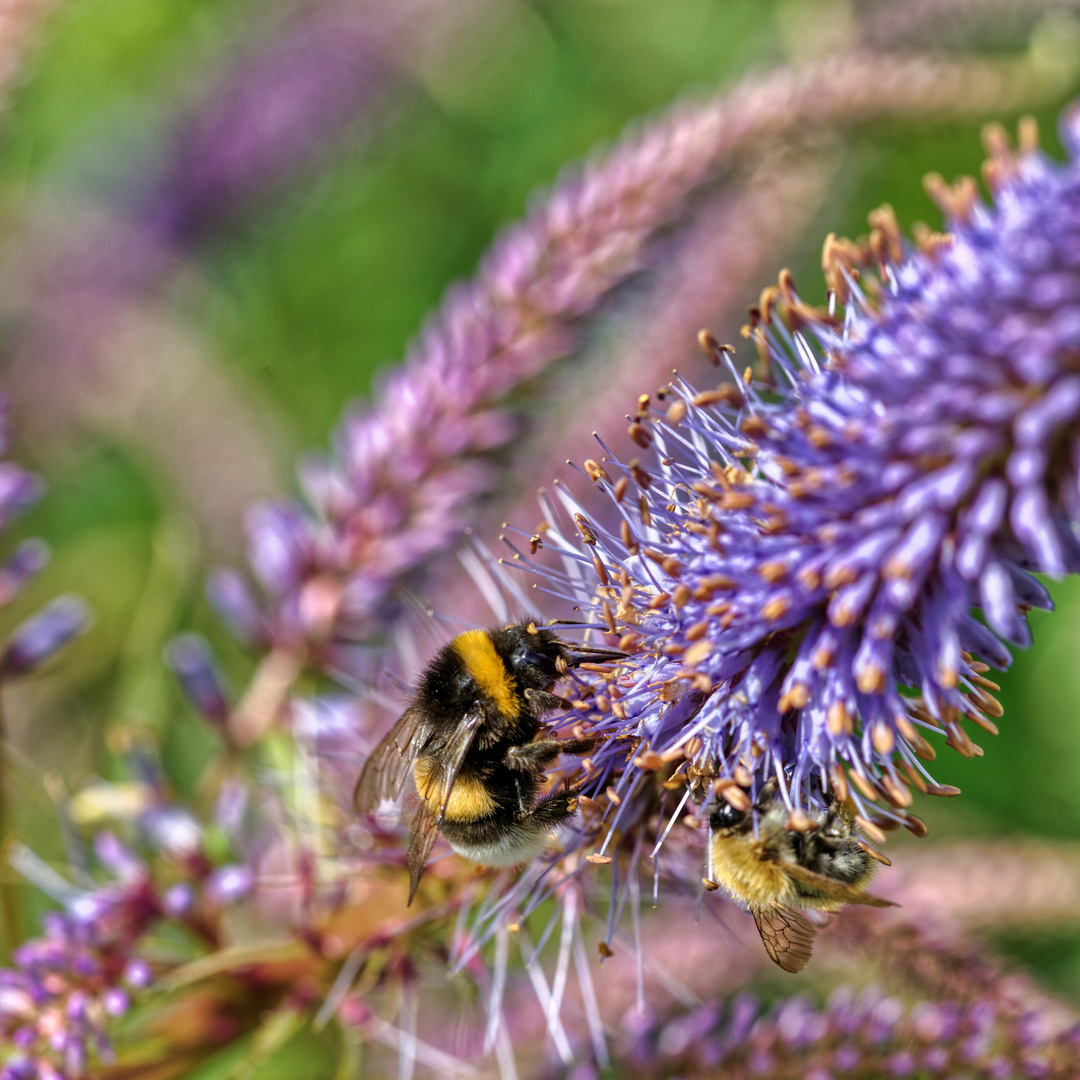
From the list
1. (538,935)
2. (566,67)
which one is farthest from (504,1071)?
(566,67)

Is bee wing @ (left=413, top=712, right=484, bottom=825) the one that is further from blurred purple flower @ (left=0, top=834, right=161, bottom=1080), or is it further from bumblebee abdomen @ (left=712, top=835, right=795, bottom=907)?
blurred purple flower @ (left=0, top=834, right=161, bottom=1080)

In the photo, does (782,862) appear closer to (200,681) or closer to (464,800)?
(464,800)

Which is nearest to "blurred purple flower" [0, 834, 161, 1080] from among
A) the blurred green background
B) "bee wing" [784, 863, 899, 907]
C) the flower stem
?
the flower stem

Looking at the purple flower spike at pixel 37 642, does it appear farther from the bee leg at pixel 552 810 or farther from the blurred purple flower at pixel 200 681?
the bee leg at pixel 552 810

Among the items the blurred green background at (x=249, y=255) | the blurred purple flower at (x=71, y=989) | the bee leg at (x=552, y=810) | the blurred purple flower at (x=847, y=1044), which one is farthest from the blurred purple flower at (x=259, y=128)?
the blurred purple flower at (x=847, y=1044)

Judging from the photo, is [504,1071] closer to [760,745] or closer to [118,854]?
[118,854]
